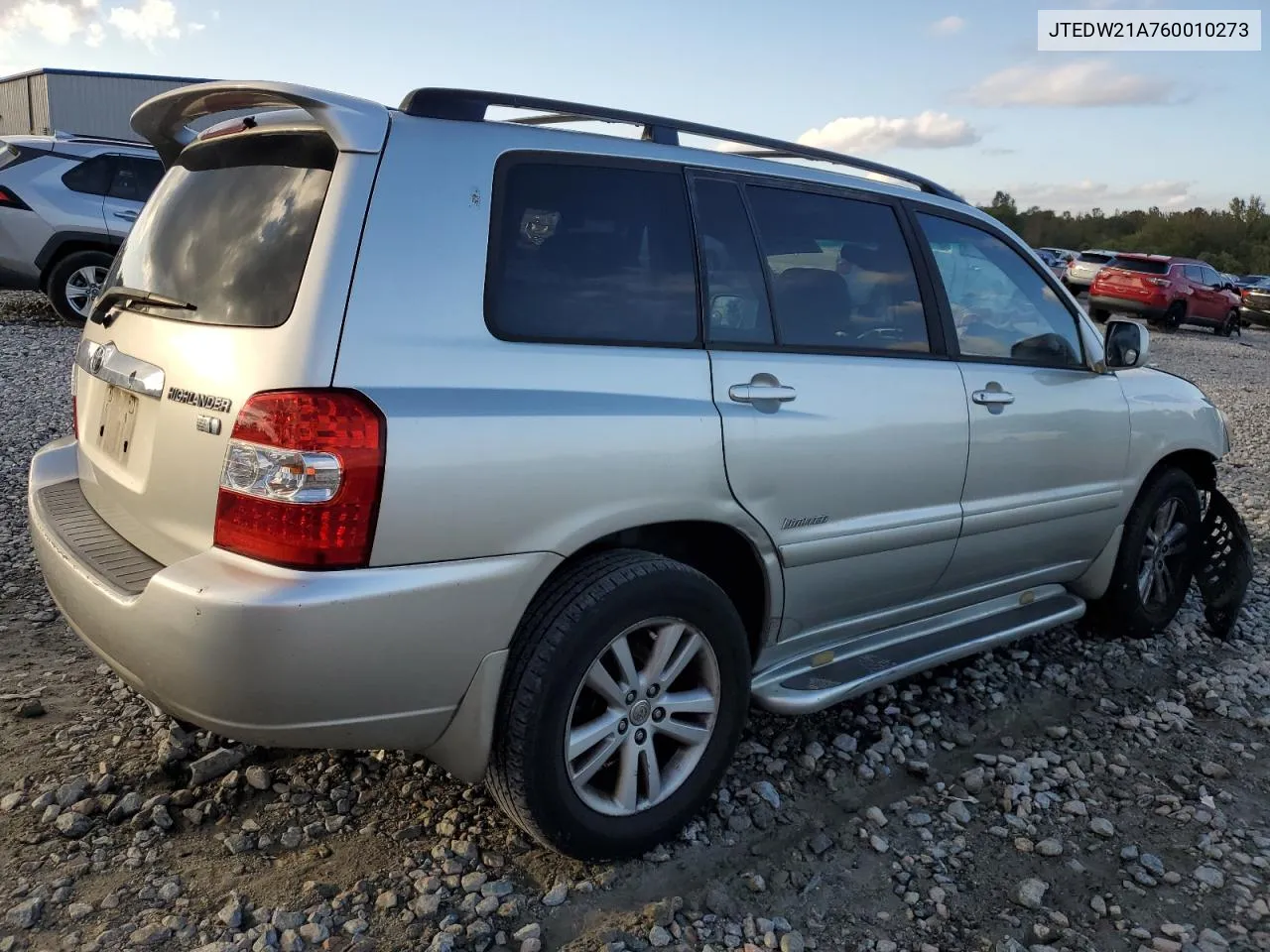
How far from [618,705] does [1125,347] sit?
2.58m

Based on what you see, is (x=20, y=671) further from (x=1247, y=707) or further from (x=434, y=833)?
(x=1247, y=707)

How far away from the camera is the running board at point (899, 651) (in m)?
2.96

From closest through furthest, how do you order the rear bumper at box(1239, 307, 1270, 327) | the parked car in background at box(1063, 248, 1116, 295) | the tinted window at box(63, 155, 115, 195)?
the tinted window at box(63, 155, 115, 195) → the parked car in background at box(1063, 248, 1116, 295) → the rear bumper at box(1239, 307, 1270, 327)

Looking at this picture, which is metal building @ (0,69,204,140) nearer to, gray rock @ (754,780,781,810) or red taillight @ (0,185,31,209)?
red taillight @ (0,185,31,209)

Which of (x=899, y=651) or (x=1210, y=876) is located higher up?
(x=899, y=651)

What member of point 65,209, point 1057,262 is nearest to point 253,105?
point 65,209

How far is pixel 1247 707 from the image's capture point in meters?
3.82

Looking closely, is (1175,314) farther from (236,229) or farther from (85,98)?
(85,98)

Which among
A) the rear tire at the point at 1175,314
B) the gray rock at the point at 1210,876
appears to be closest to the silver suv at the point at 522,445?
the gray rock at the point at 1210,876

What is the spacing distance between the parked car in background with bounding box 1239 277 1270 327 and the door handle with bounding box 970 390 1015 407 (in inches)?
1070

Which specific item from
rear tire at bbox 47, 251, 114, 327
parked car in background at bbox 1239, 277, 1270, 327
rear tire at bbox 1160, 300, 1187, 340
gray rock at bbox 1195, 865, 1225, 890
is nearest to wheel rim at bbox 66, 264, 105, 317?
rear tire at bbox 47, 251, 114, 327

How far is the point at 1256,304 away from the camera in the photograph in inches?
1050

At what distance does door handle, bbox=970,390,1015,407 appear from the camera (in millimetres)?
3359

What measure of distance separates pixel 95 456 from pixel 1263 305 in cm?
2998
